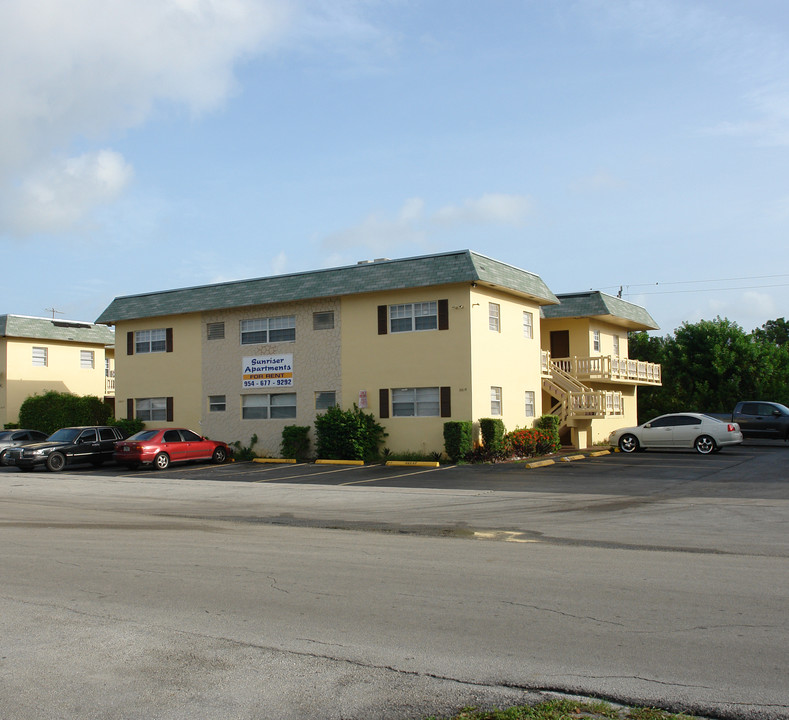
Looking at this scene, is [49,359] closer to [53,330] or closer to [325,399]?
[53,330]

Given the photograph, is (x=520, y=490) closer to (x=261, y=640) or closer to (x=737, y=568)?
(x=737, y=568)

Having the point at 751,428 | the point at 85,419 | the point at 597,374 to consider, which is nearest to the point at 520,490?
the point at 597,374

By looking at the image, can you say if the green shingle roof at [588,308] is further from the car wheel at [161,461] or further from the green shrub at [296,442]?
the car wheel at [161,461]

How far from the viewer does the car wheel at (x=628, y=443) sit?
30016 mm

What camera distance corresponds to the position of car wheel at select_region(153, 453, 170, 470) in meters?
28.0

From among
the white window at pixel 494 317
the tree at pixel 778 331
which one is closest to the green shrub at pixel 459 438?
the white window at pixel 494 317

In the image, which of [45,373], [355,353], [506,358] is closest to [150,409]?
[355,353]

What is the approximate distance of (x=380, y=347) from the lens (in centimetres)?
2823

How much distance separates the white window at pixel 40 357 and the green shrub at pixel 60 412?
3.78 metres

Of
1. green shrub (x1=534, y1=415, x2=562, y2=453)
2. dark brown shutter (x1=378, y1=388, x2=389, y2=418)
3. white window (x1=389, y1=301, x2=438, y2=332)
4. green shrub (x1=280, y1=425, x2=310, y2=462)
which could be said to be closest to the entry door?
green shrub (x1=534, y1=415, x2=562, y2=453)

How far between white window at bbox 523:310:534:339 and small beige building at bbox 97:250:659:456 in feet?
0.40

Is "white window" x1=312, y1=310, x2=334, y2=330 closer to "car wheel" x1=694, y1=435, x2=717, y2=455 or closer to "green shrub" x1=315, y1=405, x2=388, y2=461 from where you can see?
"green shrub" x1=315, y1=405, x2=388, y2=461

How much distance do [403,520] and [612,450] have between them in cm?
1952

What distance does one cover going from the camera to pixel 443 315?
2697 cm
